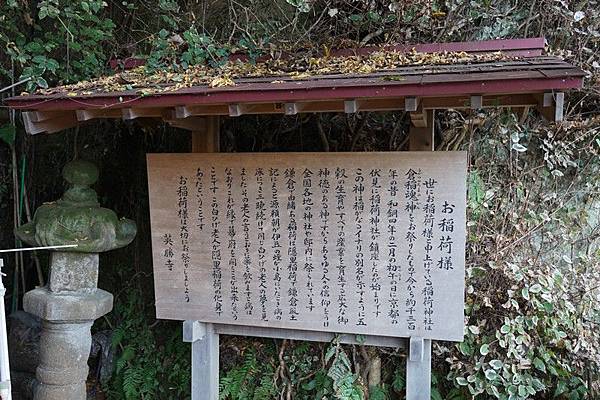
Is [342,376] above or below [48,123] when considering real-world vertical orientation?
below

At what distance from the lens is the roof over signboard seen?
2.45 m

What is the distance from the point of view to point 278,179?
11.4ft

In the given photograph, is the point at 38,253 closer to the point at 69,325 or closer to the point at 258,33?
the point at 69,325

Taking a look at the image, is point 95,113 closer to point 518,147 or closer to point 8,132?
point 8,132

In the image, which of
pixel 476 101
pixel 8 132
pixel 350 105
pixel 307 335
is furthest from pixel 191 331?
pixel 476 101

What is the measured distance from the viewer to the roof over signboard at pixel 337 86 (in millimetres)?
2449

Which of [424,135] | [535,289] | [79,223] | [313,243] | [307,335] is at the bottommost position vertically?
[307,335]

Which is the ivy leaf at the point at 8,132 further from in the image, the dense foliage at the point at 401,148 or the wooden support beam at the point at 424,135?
the wooden support beam at the point at 424,135

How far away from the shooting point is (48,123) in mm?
3301

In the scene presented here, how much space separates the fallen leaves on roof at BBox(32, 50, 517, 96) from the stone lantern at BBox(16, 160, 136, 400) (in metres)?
0.70

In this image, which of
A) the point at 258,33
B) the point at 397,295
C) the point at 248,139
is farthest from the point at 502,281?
the point at 258,33

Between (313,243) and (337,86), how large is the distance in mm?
1250

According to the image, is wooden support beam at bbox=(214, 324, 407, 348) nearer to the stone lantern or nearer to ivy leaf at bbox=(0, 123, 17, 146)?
the stone lantern

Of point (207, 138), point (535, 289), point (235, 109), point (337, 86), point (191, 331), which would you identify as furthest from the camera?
point (535, 289)
